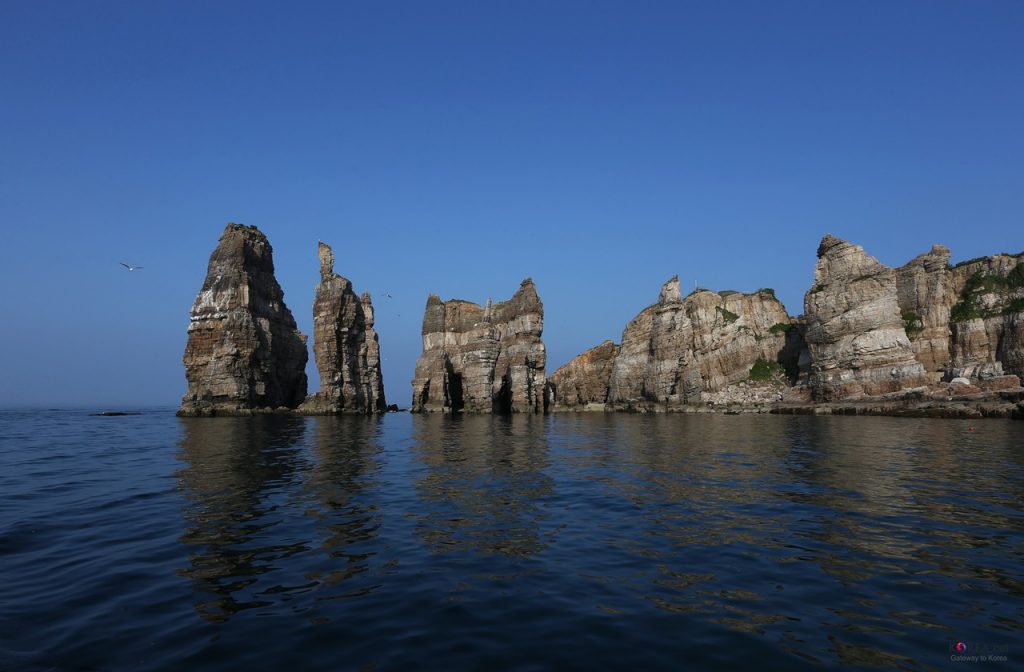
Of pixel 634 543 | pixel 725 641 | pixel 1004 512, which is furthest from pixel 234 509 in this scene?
pixel 1004 512

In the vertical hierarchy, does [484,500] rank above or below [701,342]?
below

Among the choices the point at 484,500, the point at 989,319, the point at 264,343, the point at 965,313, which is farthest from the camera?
the point at 264,343

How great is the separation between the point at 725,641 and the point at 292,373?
339 feet

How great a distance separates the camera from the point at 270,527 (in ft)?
44.6

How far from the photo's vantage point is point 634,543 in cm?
1216

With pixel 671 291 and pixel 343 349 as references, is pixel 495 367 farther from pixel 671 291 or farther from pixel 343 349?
pixel 671 291

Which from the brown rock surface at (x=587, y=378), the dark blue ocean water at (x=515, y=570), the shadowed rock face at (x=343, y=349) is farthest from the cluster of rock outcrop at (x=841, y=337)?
the dark blue ocean water at (x=515, y=570)

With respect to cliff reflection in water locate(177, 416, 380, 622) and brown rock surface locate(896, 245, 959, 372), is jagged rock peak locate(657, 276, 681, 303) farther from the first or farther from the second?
Result: cliff reflection in water locate(177, 416, 380, 622)

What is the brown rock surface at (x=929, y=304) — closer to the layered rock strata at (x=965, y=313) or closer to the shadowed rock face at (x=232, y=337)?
the layered rock strata at (x=965, y=313)

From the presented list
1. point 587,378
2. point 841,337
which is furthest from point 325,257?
point 841,337

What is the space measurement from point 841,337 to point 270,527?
79308 millimetres

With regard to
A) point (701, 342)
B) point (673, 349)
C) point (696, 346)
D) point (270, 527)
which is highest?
point (701, 342)

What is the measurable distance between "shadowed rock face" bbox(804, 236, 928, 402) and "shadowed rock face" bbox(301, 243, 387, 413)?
71.9m

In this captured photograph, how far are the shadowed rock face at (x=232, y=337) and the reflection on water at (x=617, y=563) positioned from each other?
63.9 meters
